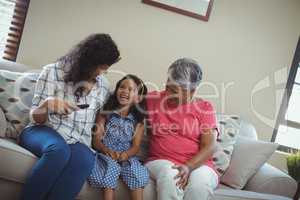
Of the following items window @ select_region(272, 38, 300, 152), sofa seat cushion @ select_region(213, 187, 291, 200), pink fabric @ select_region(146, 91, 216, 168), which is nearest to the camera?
sofa seat cushion @ select_region(213, 187, 291, 200)

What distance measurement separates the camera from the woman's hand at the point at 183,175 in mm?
2061

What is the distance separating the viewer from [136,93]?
235 centimetres

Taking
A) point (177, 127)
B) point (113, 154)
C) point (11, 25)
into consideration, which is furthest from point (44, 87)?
point (11, 25)

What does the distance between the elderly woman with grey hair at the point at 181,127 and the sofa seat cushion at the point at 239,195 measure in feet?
0.23

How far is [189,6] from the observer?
293cm

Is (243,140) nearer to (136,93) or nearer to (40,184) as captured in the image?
(136,93)

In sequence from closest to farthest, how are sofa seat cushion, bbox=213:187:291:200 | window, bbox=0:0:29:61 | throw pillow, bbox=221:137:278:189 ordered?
1. sofa seat cushion, bbox=213:187:291:200
2. throw pillow, bbox=221:137:278:189
3. window, bbox=0:0:29:61

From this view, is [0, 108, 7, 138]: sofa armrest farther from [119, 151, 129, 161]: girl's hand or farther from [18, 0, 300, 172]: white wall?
[18, 0, 300, 172]: white wall

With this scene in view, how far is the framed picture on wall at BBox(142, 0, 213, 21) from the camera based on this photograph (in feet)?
9.52

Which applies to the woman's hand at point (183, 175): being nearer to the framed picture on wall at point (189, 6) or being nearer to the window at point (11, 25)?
the framed picture on wall at point (189, 6)

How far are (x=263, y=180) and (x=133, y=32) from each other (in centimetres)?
140

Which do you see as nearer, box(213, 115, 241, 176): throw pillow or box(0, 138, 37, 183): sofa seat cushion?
box(0, 138, 37, 183): sofa seat cushion

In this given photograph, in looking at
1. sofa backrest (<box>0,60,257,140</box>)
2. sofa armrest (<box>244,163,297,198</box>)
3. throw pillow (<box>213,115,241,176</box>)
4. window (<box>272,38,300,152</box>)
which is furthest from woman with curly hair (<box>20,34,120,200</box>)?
window (<box>272,38,300,152</box>)

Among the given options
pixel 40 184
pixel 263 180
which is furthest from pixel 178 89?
pixel 40 184
